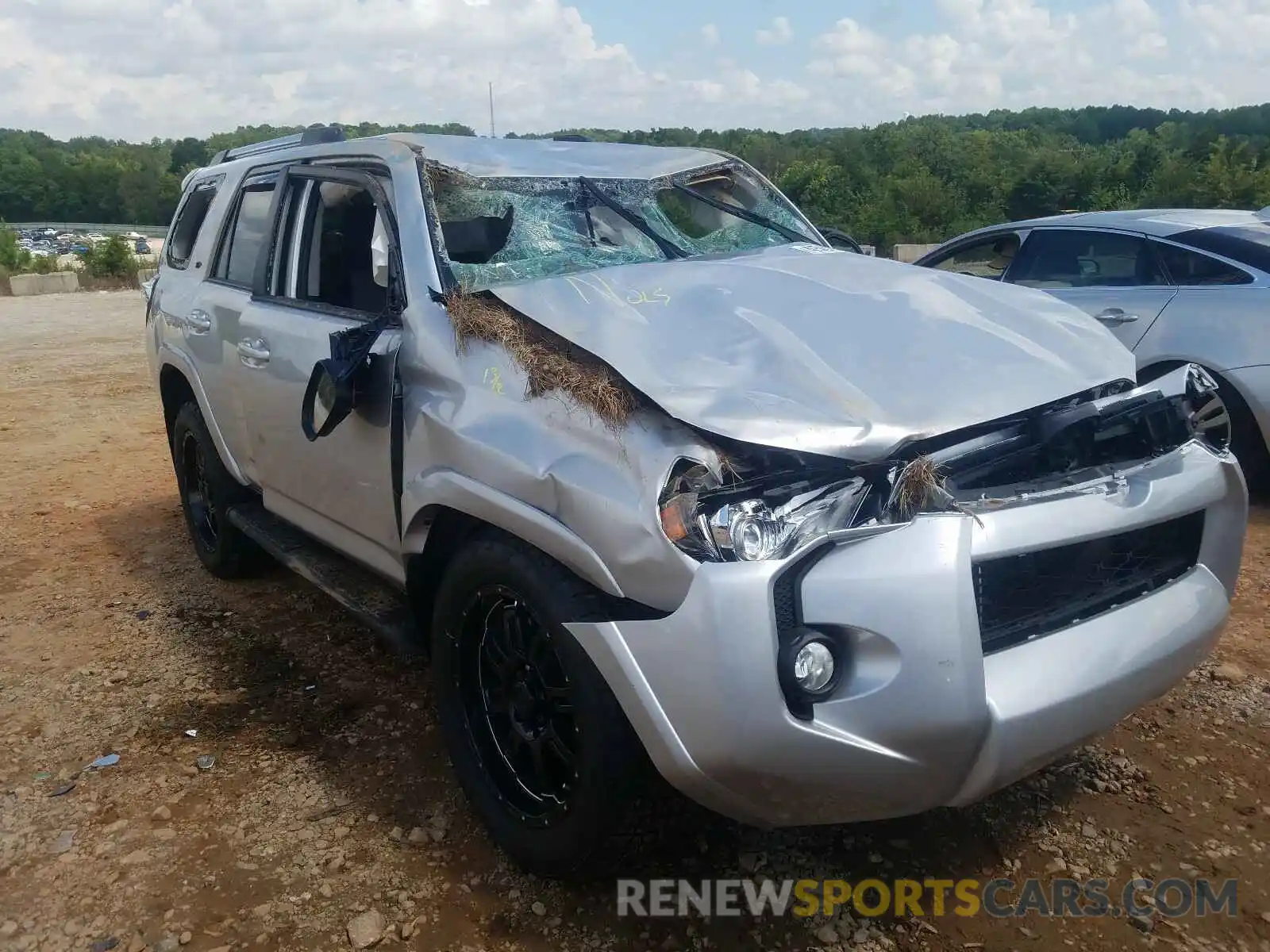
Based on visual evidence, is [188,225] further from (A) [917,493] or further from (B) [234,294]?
(A) [917,493]

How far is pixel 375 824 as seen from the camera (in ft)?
9.64

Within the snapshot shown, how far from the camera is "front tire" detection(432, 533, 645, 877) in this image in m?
2.25

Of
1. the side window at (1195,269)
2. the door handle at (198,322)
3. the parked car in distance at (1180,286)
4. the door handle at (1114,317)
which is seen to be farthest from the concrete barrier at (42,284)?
the side window at (1195,269)

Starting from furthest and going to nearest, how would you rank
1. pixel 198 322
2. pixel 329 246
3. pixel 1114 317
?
pixel 1114 317, pixel 198 322, pixel 329 246

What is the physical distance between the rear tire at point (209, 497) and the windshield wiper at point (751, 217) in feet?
7.79

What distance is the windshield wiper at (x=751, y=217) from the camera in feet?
12.9

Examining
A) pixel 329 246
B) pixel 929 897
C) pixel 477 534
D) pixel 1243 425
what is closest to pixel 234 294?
pixel 329 246

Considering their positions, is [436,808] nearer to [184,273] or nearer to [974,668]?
[974,668]

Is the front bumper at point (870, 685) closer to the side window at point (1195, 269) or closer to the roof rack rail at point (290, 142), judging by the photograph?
the roof rack rail at point (290, 142)

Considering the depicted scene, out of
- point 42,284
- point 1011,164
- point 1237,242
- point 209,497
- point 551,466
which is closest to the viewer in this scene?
point 551,466

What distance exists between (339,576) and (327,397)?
0.90 metres

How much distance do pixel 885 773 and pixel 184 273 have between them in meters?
4.21

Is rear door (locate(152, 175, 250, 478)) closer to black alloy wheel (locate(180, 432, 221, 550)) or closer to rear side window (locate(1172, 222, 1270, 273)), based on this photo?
black alloy wheel (locate(180, 432, 221, 550))

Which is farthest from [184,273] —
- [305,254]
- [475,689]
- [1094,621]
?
[1094,621]
